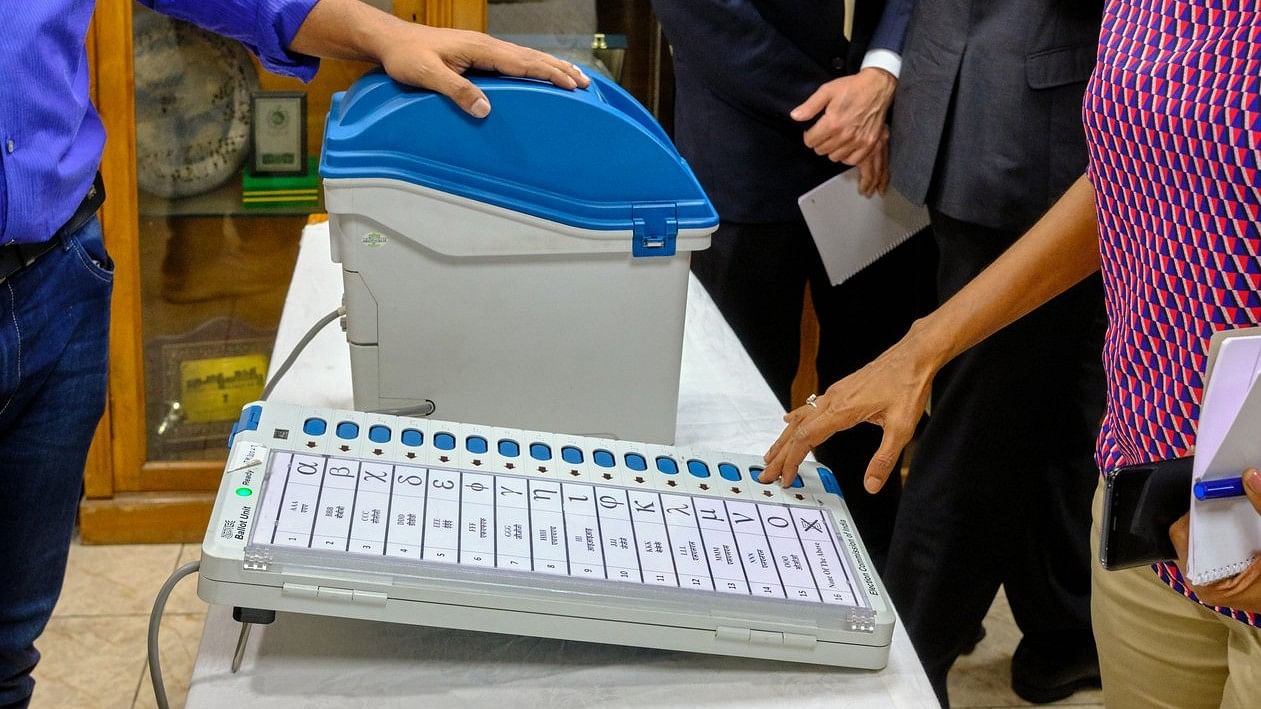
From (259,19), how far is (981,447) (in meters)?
1.01

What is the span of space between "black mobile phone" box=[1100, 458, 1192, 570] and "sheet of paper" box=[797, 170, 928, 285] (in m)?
0.97

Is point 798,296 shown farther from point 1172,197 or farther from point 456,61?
point 1172,197

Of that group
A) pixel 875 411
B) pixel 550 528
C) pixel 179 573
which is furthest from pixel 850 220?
pixel 179 573

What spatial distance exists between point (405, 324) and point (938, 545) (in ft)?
2.97

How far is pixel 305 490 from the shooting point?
2.83 ft

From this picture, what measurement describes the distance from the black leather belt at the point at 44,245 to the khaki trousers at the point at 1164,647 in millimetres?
949

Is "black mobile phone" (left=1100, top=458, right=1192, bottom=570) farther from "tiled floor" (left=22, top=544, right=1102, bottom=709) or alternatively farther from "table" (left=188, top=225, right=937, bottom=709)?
"tiled floor" (left=22, top=544, right=1102, bottom=709)

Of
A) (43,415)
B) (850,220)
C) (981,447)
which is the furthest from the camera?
(850,220)

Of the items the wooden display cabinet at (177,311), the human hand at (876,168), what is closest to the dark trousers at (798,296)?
the human hand at (876,168)

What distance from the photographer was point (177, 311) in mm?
2389

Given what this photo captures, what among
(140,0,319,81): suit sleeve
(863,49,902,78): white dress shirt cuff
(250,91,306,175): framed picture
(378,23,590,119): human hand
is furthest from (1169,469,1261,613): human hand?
(250,91,306,175): framed picture

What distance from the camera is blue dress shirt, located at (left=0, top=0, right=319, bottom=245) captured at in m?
1.04

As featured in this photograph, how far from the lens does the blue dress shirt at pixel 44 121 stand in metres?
1.04

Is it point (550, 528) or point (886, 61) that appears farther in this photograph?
point (886, 61)
